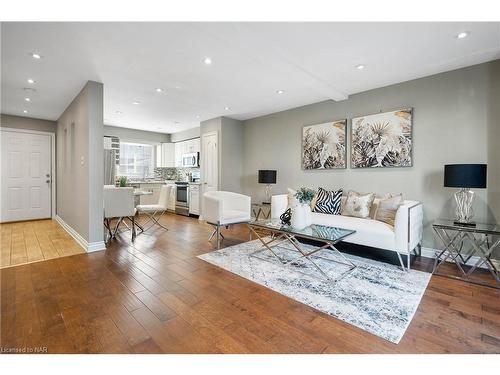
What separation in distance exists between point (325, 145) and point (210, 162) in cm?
278

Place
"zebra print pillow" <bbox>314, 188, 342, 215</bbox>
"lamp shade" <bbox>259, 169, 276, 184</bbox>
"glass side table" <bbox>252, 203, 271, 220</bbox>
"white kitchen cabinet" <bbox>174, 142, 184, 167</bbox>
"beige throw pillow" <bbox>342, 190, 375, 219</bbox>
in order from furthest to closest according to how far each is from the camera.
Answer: "white kitchen cabinet" <bbox>174, 142, 184, 167</bbox>, "glass side table" <bbox>252, 203, 271, 220</bbox>, "lamp shade" <bbox>259, 169, 276, 184</bbox>, "zebra print pillow" <bbox>314, 188, 342, 215</bbox>, "beige throw pillow" <bbox>342, 190, 375, 219</bbox>

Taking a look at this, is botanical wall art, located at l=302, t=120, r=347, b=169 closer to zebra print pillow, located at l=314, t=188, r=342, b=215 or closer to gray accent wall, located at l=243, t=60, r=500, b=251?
gray accent wall, located at l=243, t=60, r=500, b=251

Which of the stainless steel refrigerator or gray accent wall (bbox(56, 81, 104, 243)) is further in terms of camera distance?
the stainless steel refrigerator

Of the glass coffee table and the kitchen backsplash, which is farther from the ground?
the kitchen backsplash

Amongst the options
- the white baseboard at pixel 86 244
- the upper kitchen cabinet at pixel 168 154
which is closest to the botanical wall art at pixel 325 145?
the white baseboard at pixel 86 244

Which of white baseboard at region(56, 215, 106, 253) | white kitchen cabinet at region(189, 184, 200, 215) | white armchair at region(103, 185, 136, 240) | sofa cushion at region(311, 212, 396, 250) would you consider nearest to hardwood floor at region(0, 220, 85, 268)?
white baseboard at region(56, 215, 106, 253)

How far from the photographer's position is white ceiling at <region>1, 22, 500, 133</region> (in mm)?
2244

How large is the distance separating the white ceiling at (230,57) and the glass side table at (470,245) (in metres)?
1.90

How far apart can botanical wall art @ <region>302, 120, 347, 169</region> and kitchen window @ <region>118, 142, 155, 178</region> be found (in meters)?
5.26

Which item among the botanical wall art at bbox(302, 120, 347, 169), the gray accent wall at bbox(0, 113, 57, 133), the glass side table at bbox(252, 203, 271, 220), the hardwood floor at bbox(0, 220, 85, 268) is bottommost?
the hardwood floor at bbox(0, 220, 85, 268)
